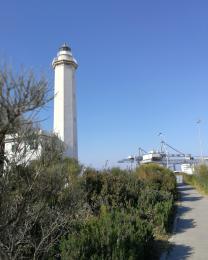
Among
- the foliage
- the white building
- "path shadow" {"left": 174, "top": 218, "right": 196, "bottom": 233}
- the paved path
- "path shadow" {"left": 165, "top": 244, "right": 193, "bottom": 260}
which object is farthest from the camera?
the white building

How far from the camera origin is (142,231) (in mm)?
9078

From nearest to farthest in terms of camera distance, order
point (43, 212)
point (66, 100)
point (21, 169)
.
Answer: point (21, 169), point (43, 212), point (66, 100)

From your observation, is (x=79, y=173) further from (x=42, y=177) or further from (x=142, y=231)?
(x=42, y=177)

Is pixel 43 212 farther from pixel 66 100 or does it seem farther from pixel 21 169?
pixel 66 100

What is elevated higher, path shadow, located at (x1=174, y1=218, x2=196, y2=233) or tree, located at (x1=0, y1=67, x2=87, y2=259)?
tree, located at (x1=0, y1=67, x2=87, y2=259)

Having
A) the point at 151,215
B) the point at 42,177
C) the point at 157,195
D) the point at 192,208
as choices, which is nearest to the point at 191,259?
the point at 151,215

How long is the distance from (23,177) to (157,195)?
1368 cm

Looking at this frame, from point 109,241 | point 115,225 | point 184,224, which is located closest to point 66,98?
point 184,224

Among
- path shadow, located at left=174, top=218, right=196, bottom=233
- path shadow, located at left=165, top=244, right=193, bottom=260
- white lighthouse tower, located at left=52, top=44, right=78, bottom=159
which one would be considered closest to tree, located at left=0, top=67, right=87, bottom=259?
path shadow, located at left=165, top=244, right=193, bottom=260

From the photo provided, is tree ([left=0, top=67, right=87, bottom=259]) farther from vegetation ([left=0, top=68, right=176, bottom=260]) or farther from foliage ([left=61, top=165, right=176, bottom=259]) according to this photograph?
foliage ([left=61, top=165, right=176, bottom=259])

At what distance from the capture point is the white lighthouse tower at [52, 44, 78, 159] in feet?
107

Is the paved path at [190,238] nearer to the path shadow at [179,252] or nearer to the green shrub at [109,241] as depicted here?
the path shadow at [179,252]

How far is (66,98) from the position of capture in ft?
111

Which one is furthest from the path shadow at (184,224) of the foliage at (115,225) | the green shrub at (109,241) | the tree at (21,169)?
the tree at (21,169)
